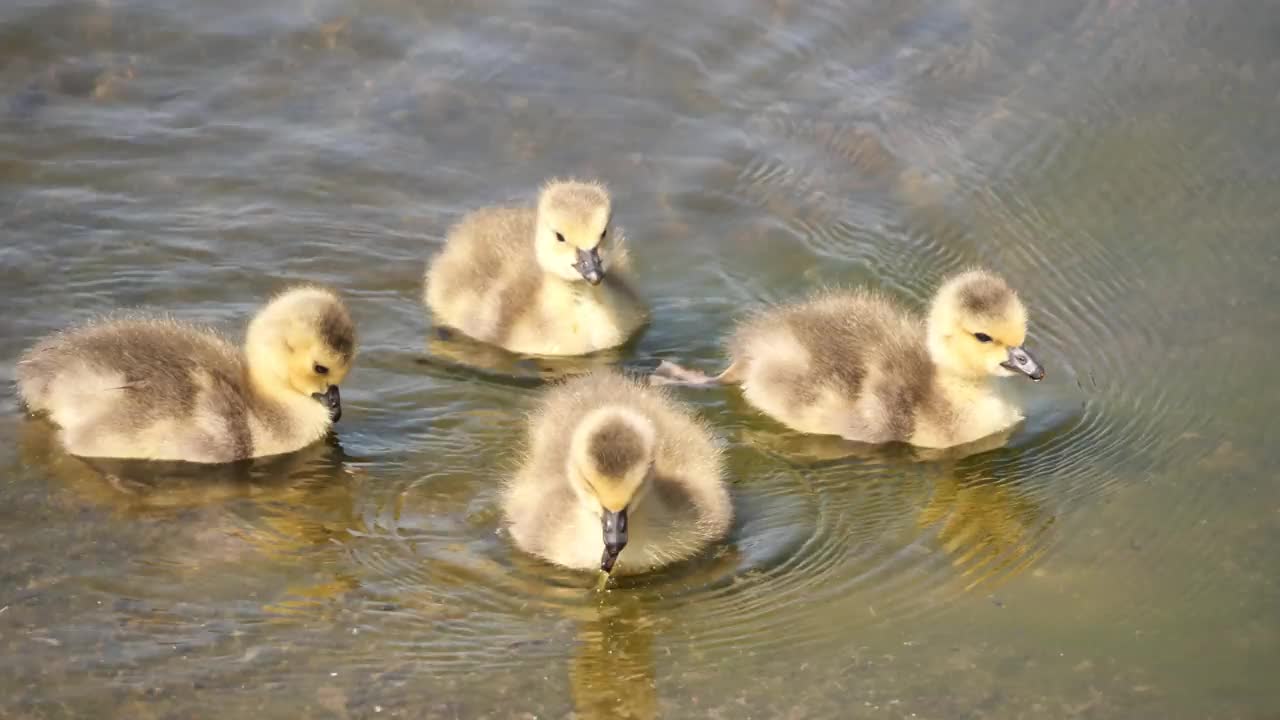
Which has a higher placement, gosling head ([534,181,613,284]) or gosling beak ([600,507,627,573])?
gosling head ([534,181,613,284])

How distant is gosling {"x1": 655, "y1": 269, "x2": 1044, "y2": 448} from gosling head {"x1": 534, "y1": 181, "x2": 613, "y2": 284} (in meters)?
0.69

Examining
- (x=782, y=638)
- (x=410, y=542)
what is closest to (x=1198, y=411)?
(x=782, y=638)

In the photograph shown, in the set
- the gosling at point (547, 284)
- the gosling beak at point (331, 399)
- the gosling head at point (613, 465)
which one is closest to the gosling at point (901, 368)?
the gosling at point (547, 284)

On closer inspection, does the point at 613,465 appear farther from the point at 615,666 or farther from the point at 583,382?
the point at 583,382

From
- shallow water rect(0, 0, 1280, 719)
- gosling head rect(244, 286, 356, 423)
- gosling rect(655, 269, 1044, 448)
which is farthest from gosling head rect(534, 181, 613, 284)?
gosling head rect(244, 286, 356, 423)

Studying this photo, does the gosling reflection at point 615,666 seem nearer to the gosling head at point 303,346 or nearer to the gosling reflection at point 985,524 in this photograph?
the gosling reflection at point 985,524

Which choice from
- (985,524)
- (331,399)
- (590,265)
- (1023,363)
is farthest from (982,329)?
(331,399)

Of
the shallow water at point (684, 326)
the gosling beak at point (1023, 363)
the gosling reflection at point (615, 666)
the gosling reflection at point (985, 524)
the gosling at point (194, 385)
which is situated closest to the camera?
the gosling reflection at point (615, 666)

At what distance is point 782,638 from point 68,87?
4.94 meters

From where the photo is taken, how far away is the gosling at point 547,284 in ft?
21.5

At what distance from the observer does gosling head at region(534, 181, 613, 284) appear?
257 inches

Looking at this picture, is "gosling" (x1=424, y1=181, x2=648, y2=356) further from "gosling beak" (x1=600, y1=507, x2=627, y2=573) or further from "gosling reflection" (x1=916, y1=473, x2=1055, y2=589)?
"gosling beak" (x1=600, y1=507, x2=627, y2=573)

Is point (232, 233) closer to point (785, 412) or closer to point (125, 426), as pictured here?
point (125, 426)

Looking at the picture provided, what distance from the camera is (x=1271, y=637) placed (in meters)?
4.92
